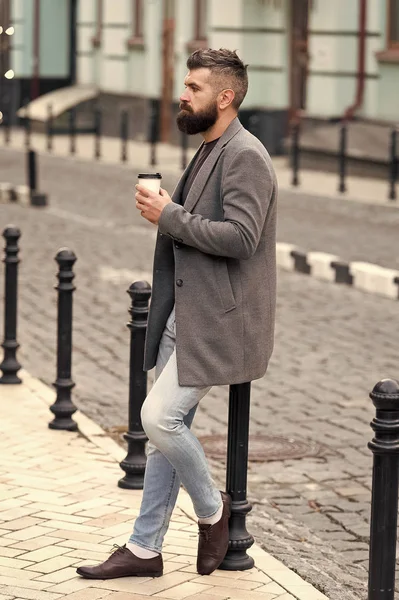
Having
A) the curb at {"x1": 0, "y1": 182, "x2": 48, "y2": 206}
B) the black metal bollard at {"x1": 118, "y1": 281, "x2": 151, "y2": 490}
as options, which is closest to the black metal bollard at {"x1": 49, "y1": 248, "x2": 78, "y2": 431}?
the black metal bollard at {"x1": 118, "y1": 281, "x2": 151, "y2": 490}

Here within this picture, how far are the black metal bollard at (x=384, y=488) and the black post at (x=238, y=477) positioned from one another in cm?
99

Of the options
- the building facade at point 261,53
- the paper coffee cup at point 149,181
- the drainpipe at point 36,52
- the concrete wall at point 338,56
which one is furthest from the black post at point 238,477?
the drainpipe at point 36,52

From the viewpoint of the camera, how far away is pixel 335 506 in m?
7.41

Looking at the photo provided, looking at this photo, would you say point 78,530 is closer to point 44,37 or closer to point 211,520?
point 211,520

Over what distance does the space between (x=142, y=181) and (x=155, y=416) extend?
80 centimetres

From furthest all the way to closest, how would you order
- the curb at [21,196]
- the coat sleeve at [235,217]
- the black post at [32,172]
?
the black post at [32,172] → the curb at [21,196] → the coat sleeve at [235,217]

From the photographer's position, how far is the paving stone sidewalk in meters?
5.74

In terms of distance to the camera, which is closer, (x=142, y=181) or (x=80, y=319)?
(x=142, y=181)

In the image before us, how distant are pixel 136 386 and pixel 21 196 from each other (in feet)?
47.9

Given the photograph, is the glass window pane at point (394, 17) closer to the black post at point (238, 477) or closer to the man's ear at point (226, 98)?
the black post at point (238, 477)

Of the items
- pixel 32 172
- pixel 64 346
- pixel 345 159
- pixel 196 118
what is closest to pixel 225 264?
pixel 196 118

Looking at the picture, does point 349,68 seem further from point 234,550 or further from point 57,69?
point 234,550

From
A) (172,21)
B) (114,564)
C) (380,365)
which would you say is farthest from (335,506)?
(172,21)

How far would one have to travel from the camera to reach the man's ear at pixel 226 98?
5.55m
